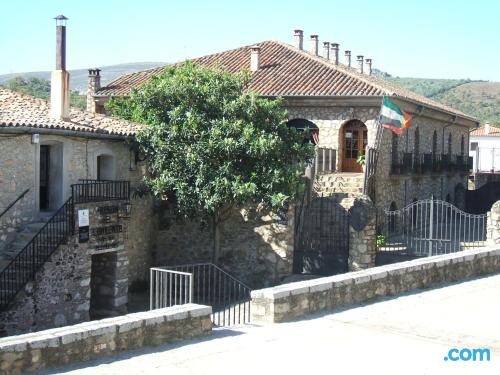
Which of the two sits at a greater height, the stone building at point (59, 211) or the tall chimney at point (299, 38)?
the tall chimney at point (299, 38)

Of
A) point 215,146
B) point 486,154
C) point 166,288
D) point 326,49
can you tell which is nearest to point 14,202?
point 166,288

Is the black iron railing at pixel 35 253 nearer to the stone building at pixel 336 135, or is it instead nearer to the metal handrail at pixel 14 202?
the metal handrail at pixel 14 202

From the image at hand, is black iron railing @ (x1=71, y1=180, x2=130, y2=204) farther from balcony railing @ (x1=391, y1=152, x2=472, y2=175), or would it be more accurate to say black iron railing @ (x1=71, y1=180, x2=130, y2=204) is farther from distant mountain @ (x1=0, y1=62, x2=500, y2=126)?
distant mountain @ (x1=0, y1=62, x2=500, y2=126)

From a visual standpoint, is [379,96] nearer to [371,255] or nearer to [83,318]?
[371,255]

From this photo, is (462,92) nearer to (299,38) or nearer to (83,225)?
(299,38)

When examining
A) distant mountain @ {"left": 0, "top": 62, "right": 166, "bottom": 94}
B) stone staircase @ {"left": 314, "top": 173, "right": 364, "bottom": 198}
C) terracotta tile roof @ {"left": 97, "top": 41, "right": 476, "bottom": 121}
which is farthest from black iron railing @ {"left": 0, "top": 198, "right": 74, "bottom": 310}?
distant mountain @ {"left": 0, "top": 62, "right": 166, "bottom": 94}

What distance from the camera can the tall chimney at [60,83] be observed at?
18.9 meters

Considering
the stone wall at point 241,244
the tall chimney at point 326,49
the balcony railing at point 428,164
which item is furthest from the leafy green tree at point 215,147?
the tall chimney at point 326,49

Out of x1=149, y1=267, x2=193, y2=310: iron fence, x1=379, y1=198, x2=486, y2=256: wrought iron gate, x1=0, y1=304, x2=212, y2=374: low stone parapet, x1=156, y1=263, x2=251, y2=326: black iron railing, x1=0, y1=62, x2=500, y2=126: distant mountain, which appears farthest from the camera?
x1=0, y1=62, x2=500, y2=126: distant mountain

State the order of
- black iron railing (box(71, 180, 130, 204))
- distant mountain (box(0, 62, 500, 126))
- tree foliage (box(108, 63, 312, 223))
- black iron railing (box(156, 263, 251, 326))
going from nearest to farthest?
black iron railing (box(156, 263, 251, 326))
black iron railing (box(71, 180, 130, 204))
tree foliage (box(108, 63, 312, 223))
distant mountain (box(0, 62, 500, 126))

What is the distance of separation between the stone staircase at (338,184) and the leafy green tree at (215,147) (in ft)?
11.8

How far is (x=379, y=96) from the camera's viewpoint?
25938mm

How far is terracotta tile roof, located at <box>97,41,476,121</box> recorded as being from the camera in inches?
1059

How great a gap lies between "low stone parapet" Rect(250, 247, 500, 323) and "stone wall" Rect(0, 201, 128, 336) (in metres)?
6.58
